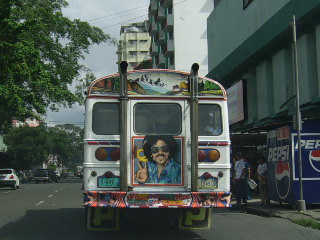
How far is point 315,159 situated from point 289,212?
183 centimetres

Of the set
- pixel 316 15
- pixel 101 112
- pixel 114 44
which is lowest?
pixel 101 112

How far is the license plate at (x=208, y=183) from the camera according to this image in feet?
28.9

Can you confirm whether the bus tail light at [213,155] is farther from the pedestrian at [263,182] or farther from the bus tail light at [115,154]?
the pedestrian at [263,182]

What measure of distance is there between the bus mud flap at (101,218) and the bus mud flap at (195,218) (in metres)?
1.24

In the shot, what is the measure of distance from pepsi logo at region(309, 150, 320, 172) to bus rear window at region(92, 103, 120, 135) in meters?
7.33

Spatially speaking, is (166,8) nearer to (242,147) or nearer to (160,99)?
(242,147)

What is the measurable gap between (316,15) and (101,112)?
455 inches

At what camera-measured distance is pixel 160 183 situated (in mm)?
8828

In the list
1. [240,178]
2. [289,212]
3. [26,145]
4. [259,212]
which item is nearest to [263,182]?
[240,178]

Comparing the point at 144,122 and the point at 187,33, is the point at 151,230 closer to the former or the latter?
the point at 144,122

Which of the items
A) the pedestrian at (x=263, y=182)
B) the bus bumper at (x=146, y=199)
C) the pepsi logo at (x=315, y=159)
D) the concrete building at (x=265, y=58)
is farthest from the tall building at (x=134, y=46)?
the bus bumper at (x=146, y=199)

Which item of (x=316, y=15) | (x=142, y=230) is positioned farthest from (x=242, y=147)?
(x=142, y=230)

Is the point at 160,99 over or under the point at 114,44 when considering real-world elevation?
under

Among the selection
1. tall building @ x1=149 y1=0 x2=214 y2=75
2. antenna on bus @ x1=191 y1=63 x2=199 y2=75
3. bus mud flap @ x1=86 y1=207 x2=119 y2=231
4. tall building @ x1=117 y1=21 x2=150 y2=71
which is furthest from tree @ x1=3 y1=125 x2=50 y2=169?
antenna on bus @ x1=191 y1=63 x2=199 y2=75
